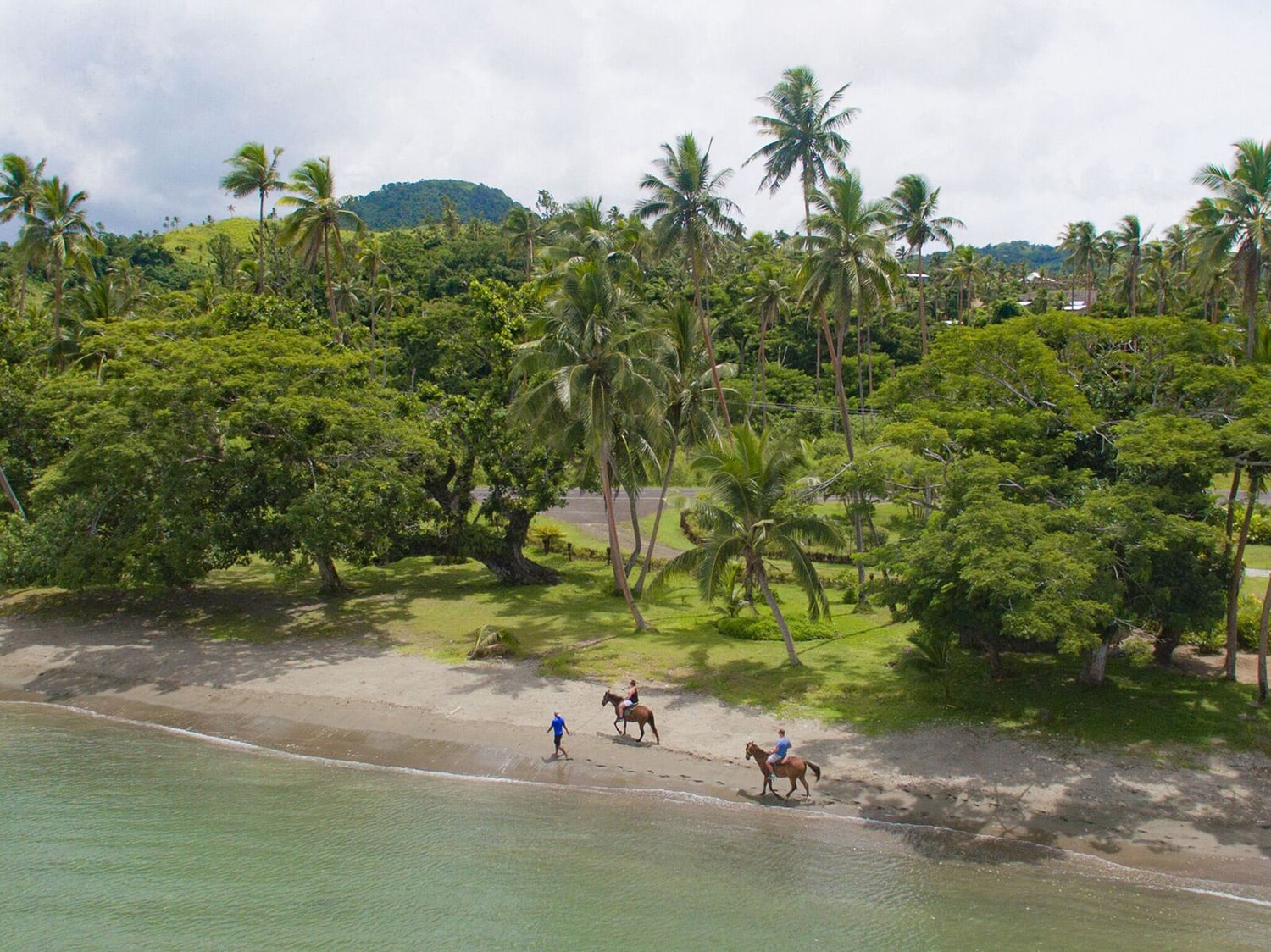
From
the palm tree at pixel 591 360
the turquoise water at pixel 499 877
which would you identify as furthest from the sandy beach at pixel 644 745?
the palm tree at pixel 591 360

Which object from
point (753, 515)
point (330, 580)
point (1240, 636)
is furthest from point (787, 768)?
point (330, 580)

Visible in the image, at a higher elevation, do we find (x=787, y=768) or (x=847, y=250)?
(x=847, y=250)

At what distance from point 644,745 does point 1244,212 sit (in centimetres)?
2180

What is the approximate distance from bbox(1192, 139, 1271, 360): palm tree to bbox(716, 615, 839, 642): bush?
1408cm

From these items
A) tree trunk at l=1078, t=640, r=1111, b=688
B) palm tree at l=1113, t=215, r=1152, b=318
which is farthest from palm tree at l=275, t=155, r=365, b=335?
palm tree at l=1113, t=215, r=1152, b=318

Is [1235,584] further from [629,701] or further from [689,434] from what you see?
[689,434]

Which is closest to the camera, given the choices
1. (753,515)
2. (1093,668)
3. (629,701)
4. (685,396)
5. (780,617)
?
(629,701)

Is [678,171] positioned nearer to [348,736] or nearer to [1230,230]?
[1230,230]

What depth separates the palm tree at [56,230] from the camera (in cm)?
4300

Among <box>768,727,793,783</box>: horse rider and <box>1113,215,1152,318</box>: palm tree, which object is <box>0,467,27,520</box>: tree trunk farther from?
<box>1113,215,1152,318</box>: palm tree

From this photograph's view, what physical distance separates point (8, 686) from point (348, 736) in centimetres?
1143

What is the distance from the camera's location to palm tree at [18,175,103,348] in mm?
43000

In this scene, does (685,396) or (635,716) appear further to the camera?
(685,396)

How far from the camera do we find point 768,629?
28531 millimetres
